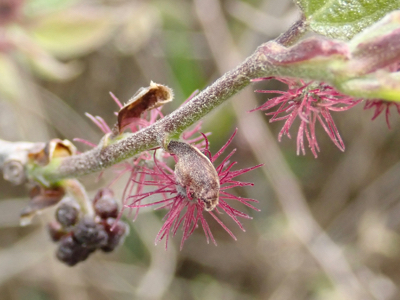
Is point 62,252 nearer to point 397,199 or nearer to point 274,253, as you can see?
point 274,253

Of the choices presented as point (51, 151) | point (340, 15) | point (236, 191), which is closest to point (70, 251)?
point (51, 151)

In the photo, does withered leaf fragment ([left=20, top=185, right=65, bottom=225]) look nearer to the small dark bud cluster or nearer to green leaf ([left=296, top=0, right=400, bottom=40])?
the small dark bud cluster

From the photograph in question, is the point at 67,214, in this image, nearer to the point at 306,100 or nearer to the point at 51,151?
the point at 51,151

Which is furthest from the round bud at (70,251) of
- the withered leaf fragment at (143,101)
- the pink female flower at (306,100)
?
the pink female flower at (306,100)

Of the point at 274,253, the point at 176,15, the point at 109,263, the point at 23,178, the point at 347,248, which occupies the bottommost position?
the point at 347,248

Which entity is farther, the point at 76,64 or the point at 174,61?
the point at 76,64

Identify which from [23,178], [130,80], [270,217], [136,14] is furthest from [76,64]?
[23,178]
